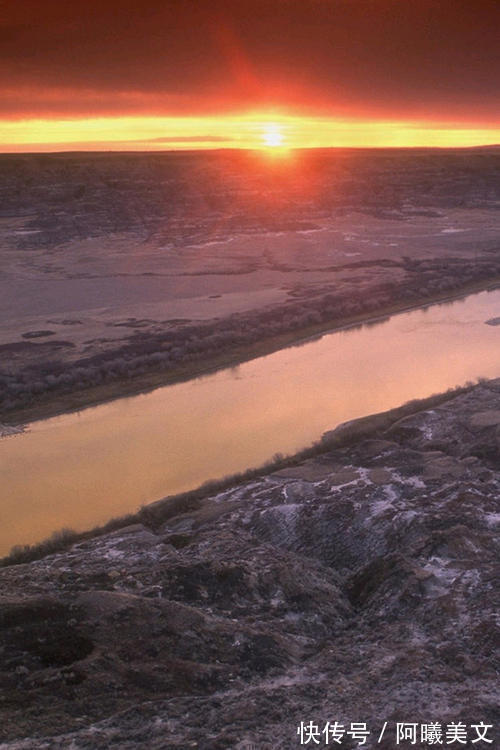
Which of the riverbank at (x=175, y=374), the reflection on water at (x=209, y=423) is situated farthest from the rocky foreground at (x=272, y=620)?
the riverbank at (x=175, y=374)

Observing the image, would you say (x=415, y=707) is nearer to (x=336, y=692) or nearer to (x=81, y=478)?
(x=336, y=692)

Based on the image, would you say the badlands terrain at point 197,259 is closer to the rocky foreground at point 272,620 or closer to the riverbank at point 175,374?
the riverbank at point 175,374

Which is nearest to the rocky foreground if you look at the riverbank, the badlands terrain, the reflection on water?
the reflection on water

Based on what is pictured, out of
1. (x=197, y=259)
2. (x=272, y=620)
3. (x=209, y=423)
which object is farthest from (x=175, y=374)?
(x=197, y=259)

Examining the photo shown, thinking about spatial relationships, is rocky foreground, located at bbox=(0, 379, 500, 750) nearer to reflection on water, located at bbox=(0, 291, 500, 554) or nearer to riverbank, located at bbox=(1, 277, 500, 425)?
reflection on water, located at bbox=(0, 291, 500, 554)

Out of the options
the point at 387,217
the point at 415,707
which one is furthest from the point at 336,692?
the point at 387,217

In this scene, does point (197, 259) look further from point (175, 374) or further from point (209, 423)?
point (209, 423)
